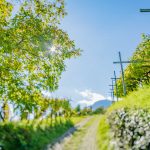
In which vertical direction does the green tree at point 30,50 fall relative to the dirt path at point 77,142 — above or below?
above

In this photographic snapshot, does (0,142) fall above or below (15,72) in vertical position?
below

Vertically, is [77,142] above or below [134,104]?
below

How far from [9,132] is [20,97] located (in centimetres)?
234

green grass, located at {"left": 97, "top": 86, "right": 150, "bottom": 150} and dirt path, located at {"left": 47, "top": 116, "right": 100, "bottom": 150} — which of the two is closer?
green grass, located at {"left": 97, "top": 86, "right": 150, "bottom": 150}

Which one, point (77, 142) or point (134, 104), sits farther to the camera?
point (77, 142)

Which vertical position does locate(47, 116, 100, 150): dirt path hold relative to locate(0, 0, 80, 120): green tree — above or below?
below

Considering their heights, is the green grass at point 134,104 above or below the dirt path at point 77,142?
above

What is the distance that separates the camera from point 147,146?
10906 millimetres

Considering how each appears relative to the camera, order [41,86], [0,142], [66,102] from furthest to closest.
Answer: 1. [66,102]
2. [41,86]
3. [0,142]

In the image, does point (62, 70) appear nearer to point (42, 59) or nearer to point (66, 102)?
point (42, 59)

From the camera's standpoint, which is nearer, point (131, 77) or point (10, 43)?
point (10, 43)

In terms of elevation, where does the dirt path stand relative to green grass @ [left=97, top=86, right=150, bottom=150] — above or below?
below

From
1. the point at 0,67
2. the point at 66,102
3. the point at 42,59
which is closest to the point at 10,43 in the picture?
the point at 0,67

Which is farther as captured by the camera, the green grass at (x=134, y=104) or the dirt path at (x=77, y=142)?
the dirt path at (x=77, y=142)
